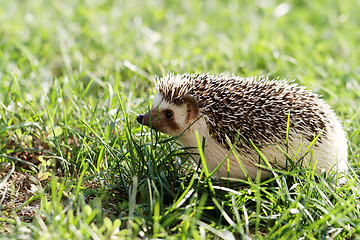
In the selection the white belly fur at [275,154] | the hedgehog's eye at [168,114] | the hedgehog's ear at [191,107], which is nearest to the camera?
the white belly fur at [275,154]

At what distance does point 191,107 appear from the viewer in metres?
3.81

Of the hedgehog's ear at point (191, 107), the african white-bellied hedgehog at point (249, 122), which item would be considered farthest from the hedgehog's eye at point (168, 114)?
the hedgehog's ear at point (191, 107)

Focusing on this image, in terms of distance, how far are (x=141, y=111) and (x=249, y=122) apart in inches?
56.9

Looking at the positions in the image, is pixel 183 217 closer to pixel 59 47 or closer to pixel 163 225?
pixel 163 225

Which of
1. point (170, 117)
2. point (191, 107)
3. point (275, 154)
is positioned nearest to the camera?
point (275, 154)

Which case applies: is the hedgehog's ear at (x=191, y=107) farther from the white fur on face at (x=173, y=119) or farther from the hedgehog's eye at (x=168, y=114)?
the hedgehog's eye at (x=168, y=114)

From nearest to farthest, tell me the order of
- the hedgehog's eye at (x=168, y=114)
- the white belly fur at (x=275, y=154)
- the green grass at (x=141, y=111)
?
the green grass at (x=141, y=111) → the white belly fur at (x=275, y=154) → the hedgehog's eye at (x=168, y=114)

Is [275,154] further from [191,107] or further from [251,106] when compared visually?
[191,107]

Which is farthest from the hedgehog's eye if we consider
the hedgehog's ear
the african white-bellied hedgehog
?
the hedgehog's ear

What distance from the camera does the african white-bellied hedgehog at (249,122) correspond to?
3.61 meters

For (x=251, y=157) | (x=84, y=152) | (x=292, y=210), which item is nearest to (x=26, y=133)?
(x=84, y=152)

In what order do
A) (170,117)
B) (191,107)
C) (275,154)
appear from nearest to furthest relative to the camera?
(275,154)
(191,107)
(170,117)

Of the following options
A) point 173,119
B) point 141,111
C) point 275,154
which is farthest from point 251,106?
point 141,111

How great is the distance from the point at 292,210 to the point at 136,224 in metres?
1.07
